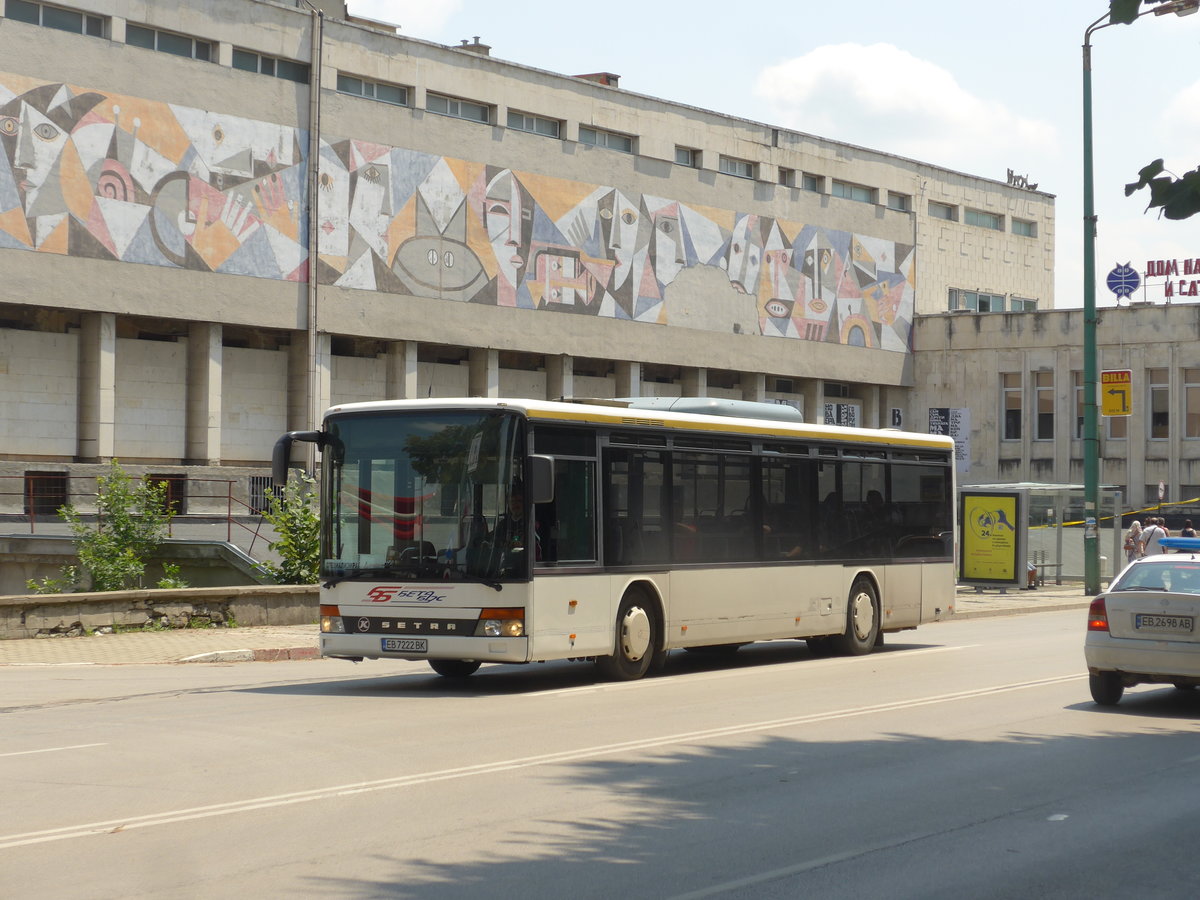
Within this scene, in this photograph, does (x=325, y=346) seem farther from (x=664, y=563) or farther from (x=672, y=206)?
(x=664, y=563)

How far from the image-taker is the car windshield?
1388cm

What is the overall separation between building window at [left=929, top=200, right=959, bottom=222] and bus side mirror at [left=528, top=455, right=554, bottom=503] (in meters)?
67.2

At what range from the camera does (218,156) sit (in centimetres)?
4975

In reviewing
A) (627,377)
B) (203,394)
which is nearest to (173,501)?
(203,394)

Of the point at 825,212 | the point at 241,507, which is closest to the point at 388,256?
the point at 241,507

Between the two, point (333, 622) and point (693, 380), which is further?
point (693, 380)

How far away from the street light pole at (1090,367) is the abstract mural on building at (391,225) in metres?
26.5

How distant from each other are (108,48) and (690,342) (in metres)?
26.4

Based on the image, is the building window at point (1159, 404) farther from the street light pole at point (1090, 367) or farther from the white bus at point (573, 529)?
the white bus at point (573, 529)

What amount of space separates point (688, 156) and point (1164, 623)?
55.0 metres

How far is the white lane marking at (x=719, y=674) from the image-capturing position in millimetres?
15695

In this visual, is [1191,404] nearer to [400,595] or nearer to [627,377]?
[627,377]

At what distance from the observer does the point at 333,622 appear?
51.2ft

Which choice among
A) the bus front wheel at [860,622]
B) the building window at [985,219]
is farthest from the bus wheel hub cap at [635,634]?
the building window at [985,219]
